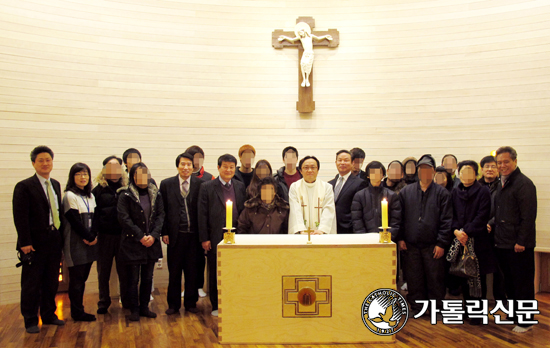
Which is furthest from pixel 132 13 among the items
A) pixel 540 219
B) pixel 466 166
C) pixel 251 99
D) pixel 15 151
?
pixel 540 219

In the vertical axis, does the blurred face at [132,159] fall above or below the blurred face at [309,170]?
above

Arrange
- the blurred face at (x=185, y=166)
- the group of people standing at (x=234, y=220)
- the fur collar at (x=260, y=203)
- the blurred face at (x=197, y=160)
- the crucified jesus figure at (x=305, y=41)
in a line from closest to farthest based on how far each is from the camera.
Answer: the group of people standing at (x=234, y=220) → the fur collar at (x=260, y=203) → the blurred face at (x=185, y=166) → the blurred face at (x=197, y=160) → the crucified jesus figure at (x=305, y=41)

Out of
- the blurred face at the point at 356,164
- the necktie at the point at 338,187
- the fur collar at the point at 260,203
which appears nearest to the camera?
the fur collar at the point at 260,203

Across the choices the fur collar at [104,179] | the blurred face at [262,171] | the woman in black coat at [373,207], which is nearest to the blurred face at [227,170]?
the blurred face at [262,171]

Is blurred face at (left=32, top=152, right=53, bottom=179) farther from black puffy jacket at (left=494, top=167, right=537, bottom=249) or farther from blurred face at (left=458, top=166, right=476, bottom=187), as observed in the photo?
black puffy jacket at (left=494, top=167, right=537, bottom=249)

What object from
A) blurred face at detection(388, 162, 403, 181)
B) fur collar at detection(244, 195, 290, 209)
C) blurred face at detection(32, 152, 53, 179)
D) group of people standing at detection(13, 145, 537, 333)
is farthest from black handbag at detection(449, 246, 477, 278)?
blurred face at detection(32, 152, 53, 179)

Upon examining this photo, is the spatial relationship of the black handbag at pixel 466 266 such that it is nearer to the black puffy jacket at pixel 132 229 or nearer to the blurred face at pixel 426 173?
the blurred face at pixel 426 173

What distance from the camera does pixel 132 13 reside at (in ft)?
19.6

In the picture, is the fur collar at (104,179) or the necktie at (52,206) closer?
the necktie at (52,206)

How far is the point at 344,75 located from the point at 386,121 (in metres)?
0.96

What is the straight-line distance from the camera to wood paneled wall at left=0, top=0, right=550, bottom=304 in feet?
17.6

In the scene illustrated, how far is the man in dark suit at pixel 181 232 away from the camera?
14.7 feet

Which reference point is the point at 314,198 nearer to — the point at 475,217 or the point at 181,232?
the point at 181,232

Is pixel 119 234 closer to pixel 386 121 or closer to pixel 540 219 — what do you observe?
pixel 386 121
